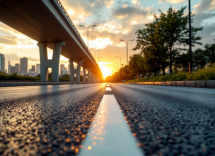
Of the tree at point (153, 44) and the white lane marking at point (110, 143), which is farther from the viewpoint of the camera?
the tree at point (153, 44)

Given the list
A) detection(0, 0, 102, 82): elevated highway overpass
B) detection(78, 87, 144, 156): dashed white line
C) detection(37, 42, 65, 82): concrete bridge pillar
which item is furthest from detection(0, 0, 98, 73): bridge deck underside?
detection(78, 87, 144, 156): dashed white line

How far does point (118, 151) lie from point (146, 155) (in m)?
0.15

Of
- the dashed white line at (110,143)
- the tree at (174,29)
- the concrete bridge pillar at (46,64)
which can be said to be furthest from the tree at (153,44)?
the dashed white line at (110,143)

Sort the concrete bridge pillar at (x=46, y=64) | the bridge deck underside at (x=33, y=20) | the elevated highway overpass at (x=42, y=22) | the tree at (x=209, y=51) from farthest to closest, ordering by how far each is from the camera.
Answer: the tree at (x=209, y=51), the concrete bridge pillar at (x=46, y=64), the elevated highway overpass at (x=42, y=22), the bridge deck underside at (x=33, y=20)

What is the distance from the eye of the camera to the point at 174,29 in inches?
1070

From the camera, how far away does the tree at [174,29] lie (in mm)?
26641

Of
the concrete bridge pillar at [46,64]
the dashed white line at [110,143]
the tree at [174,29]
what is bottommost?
the dashed white line at [110,143]

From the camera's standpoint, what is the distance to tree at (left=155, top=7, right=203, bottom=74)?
26.6 metres

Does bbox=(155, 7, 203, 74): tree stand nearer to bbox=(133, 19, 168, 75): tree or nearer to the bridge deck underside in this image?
bbox=(133, 19, 168, 75): tree

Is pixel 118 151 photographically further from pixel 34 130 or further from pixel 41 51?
pixel 41 51

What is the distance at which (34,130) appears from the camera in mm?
1149

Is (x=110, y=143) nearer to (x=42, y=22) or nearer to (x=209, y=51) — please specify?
(x=42, y=22)

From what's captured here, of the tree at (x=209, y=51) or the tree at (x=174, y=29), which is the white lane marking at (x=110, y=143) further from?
the tree at (x=209, y=51)

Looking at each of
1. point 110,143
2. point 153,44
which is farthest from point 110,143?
point 153,44
